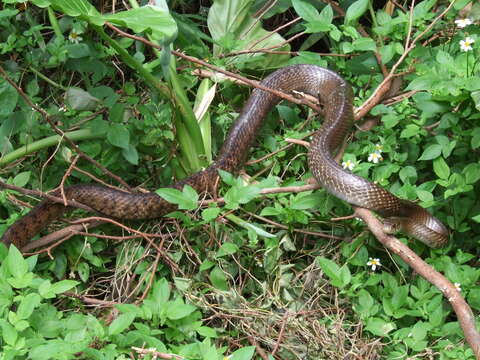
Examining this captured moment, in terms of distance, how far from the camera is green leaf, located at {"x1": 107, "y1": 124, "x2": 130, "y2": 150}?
409 cm

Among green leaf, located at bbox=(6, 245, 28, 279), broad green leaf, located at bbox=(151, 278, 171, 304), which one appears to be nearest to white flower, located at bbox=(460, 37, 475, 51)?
broad green leaf, located at bbox=(151, 278, 171, 304)

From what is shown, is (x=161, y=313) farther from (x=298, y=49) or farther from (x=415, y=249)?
(x=298, y=49)

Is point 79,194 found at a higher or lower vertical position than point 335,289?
higher

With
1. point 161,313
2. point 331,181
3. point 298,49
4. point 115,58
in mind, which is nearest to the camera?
point 161,313

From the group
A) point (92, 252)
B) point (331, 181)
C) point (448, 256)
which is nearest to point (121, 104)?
point (92, 252)

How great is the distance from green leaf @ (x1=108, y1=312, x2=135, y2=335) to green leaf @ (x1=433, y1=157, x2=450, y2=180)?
1838 millimetres

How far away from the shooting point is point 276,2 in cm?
507

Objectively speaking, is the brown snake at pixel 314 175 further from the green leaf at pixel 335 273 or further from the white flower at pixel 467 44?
the white flower at pixel 467 44

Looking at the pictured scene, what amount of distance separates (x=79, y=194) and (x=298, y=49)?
85.6 inches

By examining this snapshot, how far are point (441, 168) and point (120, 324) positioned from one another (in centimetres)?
194

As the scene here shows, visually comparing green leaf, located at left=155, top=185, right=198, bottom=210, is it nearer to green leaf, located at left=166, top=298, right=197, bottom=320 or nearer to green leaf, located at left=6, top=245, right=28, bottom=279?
green leaf, located at left=166, top=298, right=197, bottom=320

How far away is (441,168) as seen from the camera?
3885 millimetres

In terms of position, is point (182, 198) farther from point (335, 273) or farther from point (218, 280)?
point (335, 273)

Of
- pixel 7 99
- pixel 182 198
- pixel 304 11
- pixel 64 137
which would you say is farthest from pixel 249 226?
pixel 7 99
